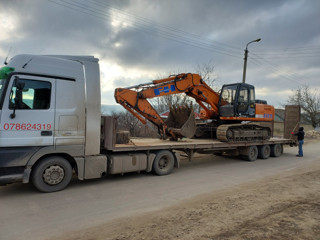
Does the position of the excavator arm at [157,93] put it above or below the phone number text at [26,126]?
above

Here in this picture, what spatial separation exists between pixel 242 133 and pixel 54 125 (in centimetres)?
805

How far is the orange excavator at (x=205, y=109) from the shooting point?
855 centimetres

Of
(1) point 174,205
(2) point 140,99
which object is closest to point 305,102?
(2) point 140,99

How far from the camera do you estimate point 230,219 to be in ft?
13.7

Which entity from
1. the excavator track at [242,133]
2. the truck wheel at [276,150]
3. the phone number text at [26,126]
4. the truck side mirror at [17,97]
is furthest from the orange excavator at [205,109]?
the truck side mirror at [17,97]

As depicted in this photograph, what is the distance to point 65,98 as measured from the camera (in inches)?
225

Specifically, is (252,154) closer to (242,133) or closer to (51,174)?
(242,133)

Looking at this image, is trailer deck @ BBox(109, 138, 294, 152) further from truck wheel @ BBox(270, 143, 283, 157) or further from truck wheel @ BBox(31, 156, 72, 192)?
truck wheel @ BBox(31, 156, 72, 192)

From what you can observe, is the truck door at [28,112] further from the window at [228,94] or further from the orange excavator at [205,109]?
the window at [228,94]

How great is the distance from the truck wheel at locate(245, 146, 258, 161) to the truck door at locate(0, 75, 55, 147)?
8586 mm

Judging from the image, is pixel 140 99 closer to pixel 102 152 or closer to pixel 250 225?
pixel 102 152

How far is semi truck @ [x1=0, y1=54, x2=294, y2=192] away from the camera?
201 inches

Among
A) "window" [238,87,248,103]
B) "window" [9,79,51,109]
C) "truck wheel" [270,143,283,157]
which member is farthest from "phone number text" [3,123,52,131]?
"truck wheel" [270,143,283,157]

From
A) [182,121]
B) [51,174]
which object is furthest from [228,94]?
[51,174]
